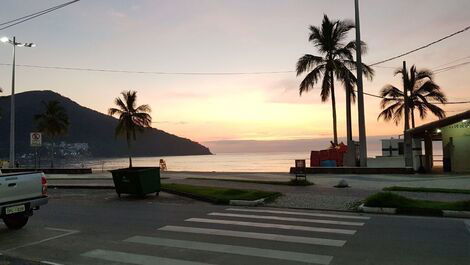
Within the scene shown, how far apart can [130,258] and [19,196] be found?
4052mm

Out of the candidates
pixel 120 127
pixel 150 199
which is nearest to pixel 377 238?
pixel 150 199

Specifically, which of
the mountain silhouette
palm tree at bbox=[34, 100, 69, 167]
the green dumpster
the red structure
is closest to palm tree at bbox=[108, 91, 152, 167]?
palm tree at bbox=[34, 100, 69, 167]

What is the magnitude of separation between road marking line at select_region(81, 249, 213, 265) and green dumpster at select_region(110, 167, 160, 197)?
8540 millimetres

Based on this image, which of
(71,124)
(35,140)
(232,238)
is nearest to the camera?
(232,238)

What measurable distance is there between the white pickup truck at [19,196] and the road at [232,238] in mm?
344

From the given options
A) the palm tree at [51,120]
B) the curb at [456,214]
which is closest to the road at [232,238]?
the curb at [456,214]

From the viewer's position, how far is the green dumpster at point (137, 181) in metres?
16.9

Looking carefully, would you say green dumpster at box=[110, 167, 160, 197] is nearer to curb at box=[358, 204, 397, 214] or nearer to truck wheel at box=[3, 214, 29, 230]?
truck wheel at box=[3, 214, 29, 230]

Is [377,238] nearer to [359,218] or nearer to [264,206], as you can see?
[359,218]

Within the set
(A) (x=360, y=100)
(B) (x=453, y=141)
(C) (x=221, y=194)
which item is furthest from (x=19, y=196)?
(B) (x=453, y=141)

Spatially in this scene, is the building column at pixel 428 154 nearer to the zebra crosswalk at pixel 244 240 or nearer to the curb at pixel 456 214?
the curb at pixel 456 214

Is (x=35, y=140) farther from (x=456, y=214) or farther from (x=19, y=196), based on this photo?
(x=456, y=214)

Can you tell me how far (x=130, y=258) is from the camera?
7.84 m

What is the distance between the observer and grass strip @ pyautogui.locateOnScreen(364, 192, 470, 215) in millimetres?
12727
